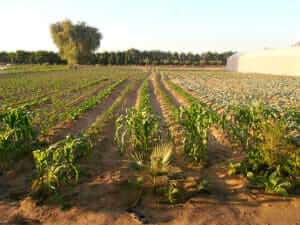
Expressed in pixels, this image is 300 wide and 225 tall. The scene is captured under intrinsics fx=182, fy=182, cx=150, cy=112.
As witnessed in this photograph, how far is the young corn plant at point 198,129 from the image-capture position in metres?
3.98

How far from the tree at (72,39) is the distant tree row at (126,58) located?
16.5 m

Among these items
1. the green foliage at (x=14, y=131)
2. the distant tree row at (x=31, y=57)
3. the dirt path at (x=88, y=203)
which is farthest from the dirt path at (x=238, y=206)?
the distant tree row at (x=31, y=57)

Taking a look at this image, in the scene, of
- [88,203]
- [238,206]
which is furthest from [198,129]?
[88,203]

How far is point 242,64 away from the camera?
4950cm

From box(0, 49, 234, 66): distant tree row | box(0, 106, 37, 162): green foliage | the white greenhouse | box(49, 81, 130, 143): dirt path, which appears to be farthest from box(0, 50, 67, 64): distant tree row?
box(0, 106, 37, 162): green foliage

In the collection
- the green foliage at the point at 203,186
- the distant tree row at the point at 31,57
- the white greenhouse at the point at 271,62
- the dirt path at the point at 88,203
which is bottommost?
the dirt path at the point at 88,203

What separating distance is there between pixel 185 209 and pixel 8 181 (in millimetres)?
3580

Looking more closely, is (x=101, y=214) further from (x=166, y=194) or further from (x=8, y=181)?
(x=8, y=181)

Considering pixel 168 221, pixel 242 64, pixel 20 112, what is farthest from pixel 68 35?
pixel 168 221

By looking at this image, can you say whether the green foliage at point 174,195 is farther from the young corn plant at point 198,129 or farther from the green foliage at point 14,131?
the green foliage at point 14,131

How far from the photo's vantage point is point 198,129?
12.9 ft

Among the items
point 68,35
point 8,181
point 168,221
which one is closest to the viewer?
point 168,221

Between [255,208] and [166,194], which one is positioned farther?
[166,194]

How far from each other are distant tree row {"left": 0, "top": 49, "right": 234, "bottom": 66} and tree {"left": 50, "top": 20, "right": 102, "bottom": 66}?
1654 centimetres
